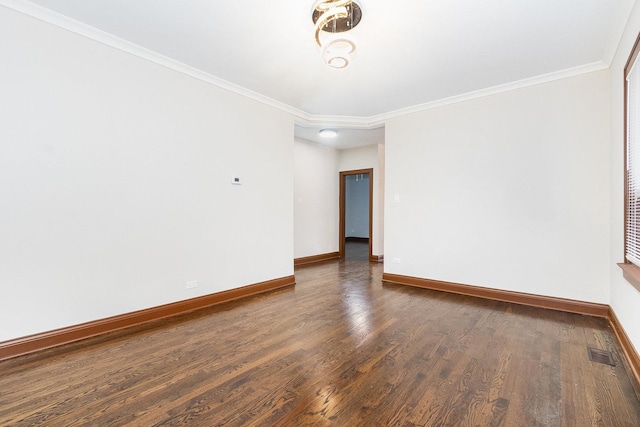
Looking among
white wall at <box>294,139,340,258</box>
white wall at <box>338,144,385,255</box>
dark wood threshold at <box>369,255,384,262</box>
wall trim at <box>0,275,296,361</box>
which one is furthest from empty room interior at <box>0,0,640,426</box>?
dark wood threshold at <box>369,255,384,262</box>

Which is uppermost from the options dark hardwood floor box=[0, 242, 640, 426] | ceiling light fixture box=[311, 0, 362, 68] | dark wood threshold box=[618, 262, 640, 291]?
ceiling light fixture box=[311, 0, 362, 68]

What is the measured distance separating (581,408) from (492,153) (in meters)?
2.81

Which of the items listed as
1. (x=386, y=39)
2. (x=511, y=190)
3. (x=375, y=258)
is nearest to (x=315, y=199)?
(x=375, y=258)

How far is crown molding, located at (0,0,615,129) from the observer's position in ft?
7.45

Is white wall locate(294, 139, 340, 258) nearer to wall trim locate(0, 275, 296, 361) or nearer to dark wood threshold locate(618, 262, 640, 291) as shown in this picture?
wall trim locate(0, 275, 296, 361)

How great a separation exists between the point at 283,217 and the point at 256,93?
1778mm

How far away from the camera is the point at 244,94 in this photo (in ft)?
12.1

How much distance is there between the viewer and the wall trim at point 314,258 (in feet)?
19.0

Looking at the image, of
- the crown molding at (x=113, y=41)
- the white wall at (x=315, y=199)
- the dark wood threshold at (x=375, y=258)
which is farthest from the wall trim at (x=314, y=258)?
the crown molding at (x=113, y=41)

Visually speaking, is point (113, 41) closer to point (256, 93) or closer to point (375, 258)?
point (256, 93)

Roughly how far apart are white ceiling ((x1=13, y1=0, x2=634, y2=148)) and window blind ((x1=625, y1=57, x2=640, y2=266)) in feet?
1.91

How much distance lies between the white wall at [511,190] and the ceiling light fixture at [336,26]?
226 cm

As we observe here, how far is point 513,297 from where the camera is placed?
134 inches

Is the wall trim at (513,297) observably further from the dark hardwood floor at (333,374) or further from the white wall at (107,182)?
the white wall at (107,182)
